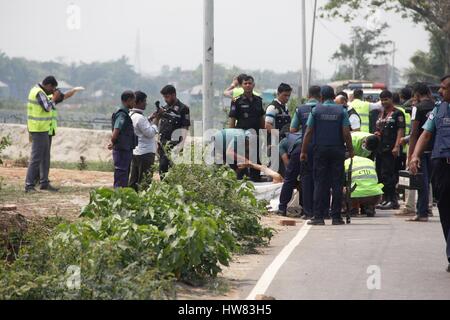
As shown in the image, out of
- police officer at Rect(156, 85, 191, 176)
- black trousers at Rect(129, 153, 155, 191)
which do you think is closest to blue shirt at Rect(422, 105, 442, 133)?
black trousers at Rect(129, 153, 155, 191)

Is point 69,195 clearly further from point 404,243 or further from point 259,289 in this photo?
point 259,289

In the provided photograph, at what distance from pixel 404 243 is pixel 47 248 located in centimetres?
535

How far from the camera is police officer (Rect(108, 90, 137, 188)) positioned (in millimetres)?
16562

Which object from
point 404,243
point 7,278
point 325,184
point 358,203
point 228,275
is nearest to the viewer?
point 7,278

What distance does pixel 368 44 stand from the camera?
100m

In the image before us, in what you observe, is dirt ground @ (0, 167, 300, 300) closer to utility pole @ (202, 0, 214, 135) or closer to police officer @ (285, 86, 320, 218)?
police officer @ (285, 86, 320, 218)

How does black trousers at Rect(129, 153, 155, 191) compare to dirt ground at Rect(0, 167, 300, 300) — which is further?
black trousers at Rect(129, 153, 155, 191)

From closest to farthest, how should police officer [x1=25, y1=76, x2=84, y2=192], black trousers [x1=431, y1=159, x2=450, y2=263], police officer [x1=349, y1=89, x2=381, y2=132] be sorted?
1. black trousers [x1=431, y1=159, x2=450, y2=263]
2. police officer [x1=25, y1=76, x2=84, y2=192]
3. police officer [x1=349, y1=89, x2=381, y2=132]

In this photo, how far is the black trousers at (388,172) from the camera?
757 inches

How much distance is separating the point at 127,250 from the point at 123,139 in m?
6.36

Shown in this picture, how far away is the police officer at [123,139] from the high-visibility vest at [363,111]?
5760 mm

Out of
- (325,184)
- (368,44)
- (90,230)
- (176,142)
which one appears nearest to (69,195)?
(176,142)

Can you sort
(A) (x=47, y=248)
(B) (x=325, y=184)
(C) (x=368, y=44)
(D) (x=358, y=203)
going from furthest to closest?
(C) (x=368, y=44) < (D) (x=358, y=203) < (B) (x=325, y=184) < (A) (x=47, y=248)
